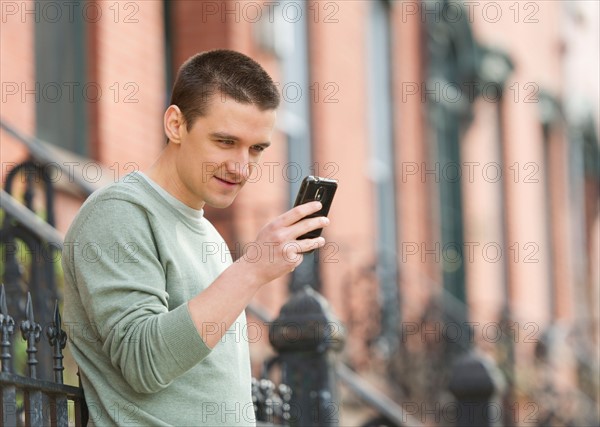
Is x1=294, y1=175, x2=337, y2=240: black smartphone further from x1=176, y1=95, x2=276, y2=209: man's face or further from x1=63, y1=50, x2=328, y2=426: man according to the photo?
x1=176, y1=95, x2=276, y2=209: man's face

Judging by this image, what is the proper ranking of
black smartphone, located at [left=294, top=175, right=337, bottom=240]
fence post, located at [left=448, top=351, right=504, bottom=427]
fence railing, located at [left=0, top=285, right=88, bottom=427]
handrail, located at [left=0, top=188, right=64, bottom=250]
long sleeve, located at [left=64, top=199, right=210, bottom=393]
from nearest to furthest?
1. long sleeve, located at [left=64, top=199, right=210, bottom=393]
2. black smartphone, located at [left=294, top=175, right=337, bottom=240]
3. fence railing, located at [left=0, top=285, right=88, bottom=427]
4. handrail, located at [left=0, top=188, right=64, bottom=250]
5. fence post, located at [left=448, top=351, right=504, bottom=427]

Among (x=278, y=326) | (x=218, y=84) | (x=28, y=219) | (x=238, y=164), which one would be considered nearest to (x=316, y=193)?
(x=238, y=164)

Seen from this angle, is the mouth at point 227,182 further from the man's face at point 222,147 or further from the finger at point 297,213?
the finger at point 297,213

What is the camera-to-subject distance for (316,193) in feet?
10.6

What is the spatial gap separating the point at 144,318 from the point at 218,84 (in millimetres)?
630

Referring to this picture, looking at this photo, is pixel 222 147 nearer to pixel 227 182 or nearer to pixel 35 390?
pixel 227 182

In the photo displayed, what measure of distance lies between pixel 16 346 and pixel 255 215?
4.40 m

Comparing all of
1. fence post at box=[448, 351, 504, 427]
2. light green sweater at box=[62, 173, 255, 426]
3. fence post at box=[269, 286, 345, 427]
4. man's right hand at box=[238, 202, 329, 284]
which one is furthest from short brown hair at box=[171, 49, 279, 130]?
fence post at box=[448, 351, 504, 427]

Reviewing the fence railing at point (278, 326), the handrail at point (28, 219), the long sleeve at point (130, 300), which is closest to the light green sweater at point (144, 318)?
the long sleeve at point (130, 300)

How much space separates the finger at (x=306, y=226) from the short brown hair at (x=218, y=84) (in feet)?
1.16

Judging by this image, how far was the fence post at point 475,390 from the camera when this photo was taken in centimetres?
811

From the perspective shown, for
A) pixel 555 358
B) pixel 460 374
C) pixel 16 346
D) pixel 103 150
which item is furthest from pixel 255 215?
pixel 555 358

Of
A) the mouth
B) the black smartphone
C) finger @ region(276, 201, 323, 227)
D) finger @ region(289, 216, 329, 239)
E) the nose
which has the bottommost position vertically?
finger @ region(289, 216, 329, 239)

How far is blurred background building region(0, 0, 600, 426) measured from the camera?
9203 mm
